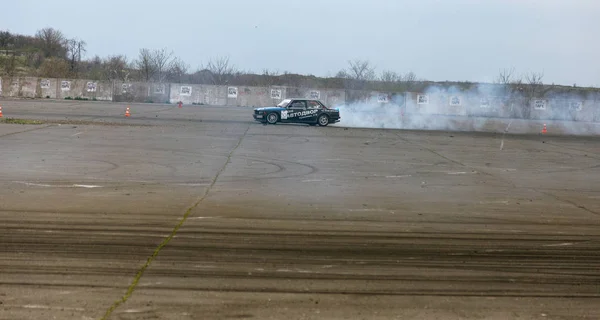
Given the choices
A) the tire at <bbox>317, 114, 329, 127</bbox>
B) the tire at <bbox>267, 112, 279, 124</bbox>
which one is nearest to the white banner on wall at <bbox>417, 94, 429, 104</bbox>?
the tire at <bbox>317, 114, 329, 127</bbox>

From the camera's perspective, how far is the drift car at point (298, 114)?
1227 inches

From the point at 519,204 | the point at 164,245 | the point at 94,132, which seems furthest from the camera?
the point at 94,132

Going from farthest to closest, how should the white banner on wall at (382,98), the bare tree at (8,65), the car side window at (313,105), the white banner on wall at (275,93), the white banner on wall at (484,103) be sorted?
the bare tree at (8,65) → the white banner on wall at (275,93) → the white banner on wall at (382,98) → the white banner on wall at (484,103) → the car side window at (313,105)

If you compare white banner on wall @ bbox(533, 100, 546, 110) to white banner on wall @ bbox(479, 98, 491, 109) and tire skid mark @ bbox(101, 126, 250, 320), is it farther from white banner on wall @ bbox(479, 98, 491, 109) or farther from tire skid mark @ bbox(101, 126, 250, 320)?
tire skid mark @ bbox(101, 126, 250, 320)

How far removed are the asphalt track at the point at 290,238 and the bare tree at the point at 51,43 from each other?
82.6 m

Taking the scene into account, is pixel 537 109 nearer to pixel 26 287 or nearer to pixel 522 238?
pixel 522 238

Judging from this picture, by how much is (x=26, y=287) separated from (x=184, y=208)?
162 inches

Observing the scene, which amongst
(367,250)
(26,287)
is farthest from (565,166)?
(26,287)

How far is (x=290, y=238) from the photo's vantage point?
7969 mm

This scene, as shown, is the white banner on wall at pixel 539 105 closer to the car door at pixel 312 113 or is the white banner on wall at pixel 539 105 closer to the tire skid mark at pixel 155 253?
the car door at pixel 312 113

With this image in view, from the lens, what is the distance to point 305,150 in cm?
1941

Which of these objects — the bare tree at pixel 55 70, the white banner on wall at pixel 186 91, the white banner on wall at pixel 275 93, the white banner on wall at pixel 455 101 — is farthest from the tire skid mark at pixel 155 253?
the bare tree at pixel 55 70

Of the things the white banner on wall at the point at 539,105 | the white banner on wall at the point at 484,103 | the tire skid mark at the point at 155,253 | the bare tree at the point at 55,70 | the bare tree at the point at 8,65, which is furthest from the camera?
the bare tree at the point at 8,65

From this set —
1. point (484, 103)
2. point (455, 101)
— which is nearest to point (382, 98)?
point (455, 101)
